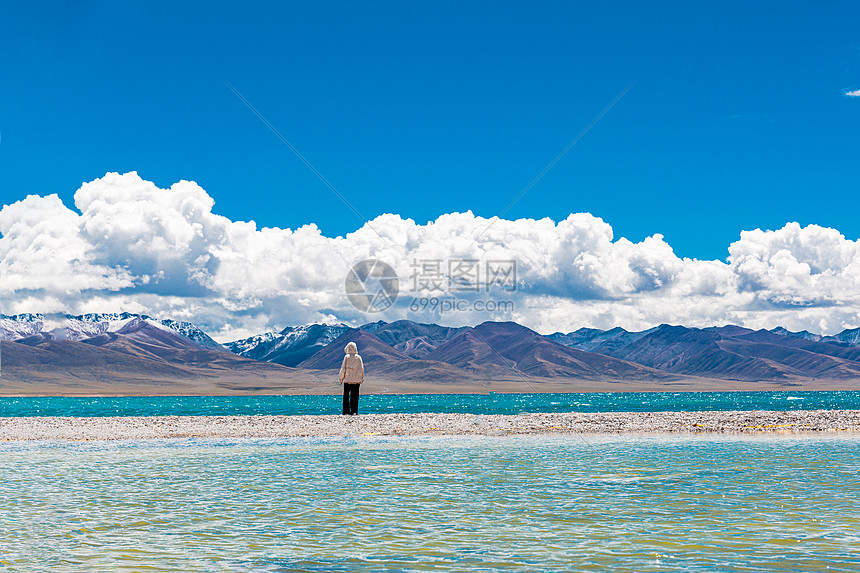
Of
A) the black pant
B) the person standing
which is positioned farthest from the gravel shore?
the person standing

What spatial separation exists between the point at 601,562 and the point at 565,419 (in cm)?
2586

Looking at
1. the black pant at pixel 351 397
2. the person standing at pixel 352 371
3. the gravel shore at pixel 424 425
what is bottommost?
the gravel shore at pixel 424 425

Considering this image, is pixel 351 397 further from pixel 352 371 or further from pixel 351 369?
pixel 351 369

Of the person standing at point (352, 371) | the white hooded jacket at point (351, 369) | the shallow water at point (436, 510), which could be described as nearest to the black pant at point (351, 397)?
the person standing at point (352, 371)

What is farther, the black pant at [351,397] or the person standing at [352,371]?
the black pant at [351,397]

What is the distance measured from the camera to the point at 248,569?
9883mm

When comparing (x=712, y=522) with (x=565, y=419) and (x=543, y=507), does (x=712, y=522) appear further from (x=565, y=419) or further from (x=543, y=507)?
(x=565, y=419)

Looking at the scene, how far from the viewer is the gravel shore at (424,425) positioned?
30.1 meters

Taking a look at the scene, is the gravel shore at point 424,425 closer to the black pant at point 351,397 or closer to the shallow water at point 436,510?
the black pant at point 351,397

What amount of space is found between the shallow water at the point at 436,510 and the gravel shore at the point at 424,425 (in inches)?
284

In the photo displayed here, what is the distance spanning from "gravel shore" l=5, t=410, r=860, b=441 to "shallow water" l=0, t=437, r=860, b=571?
721 cm

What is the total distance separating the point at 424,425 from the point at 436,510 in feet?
64.2

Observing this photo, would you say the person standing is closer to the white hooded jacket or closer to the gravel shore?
the white hooded jacket

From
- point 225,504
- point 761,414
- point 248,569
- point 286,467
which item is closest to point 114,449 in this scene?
point 286,467
